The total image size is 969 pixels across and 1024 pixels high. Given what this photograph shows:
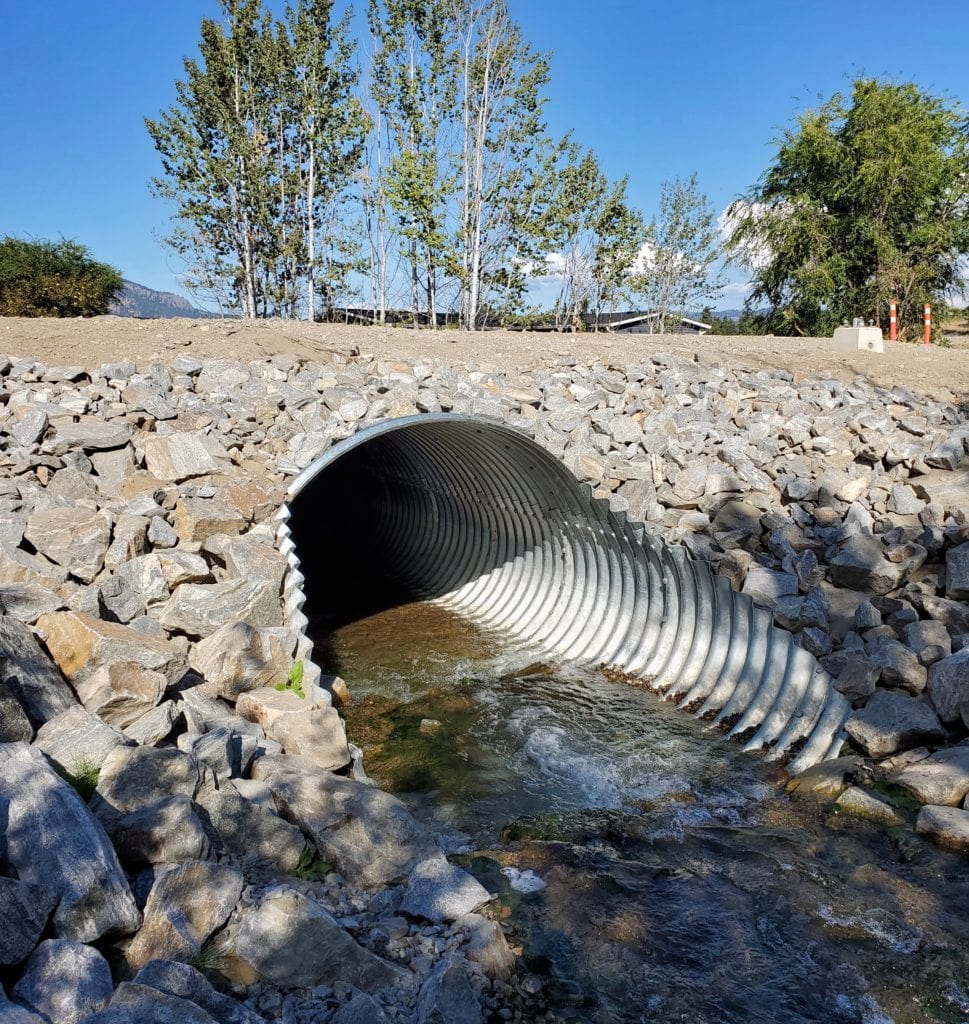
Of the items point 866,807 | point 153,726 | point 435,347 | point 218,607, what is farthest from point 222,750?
point 435,347

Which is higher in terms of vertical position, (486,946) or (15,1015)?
(15,1015)

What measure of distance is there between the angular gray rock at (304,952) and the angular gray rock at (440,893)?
0.44m

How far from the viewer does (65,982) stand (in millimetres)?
2967

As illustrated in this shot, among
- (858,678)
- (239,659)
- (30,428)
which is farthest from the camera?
(30,428)

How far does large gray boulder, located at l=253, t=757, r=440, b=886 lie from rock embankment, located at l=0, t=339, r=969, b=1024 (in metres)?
0.02

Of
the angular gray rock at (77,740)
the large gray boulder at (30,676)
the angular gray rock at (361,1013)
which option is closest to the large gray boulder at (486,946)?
the angular gray rock at (361,1013)

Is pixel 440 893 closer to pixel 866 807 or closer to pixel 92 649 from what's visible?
pixel 92 649

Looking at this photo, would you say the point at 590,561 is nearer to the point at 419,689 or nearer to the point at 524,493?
the point at 524,493

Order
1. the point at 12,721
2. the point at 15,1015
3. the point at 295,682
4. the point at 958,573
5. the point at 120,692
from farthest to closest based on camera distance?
the point at 958,573
the point at 295,682
the point at 120,692
the point at 12,721
the point at 15,1015

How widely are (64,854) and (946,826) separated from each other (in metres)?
4.68

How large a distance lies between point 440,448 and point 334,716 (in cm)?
496

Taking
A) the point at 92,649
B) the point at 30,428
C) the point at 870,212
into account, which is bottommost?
the point at 92,649

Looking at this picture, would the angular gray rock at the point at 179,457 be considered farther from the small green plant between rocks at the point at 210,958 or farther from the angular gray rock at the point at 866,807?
the angular gray rock at the point at 866,807

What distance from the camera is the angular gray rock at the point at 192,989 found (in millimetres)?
2980
